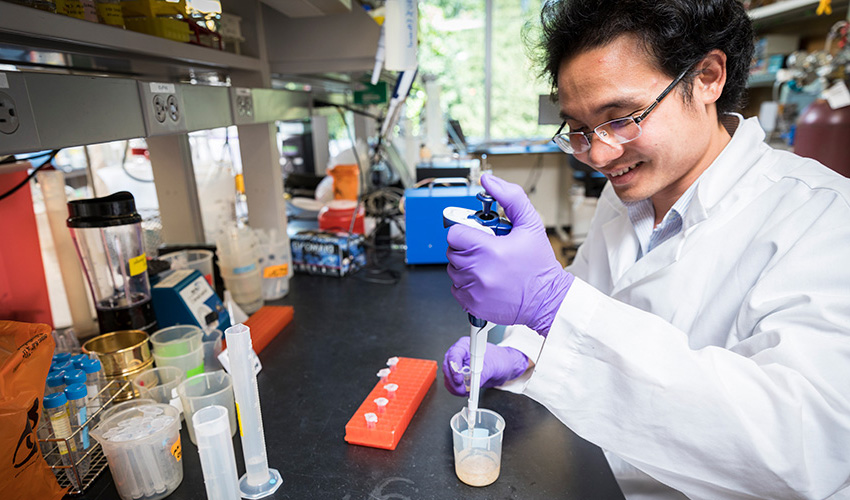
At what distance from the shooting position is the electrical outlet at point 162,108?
0.80 m

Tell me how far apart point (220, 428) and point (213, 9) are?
866mm

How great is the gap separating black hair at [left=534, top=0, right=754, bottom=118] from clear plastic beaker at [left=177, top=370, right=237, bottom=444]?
2.96 feet

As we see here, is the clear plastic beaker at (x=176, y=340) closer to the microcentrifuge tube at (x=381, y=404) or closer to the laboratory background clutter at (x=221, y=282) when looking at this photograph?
the laboratory background clutter at (x=221, y=282)

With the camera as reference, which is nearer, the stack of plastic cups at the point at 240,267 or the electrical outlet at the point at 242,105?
the electrical outlet at the point at 242,105

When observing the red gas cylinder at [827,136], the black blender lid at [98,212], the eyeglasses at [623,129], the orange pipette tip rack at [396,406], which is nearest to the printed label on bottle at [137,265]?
the black blender lid at [98,212]

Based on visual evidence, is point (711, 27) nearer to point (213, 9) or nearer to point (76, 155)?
point (213, 9)

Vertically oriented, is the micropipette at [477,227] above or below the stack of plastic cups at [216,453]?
above

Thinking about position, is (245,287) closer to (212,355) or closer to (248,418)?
(212,355)

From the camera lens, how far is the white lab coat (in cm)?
61

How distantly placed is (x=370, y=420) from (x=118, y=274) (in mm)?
716

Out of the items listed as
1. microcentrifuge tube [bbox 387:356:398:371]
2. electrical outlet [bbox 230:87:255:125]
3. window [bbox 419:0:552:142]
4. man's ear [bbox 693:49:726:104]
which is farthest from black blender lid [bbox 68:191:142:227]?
window [bbox 419:0:552:142]

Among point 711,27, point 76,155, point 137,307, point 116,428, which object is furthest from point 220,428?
point 76,155

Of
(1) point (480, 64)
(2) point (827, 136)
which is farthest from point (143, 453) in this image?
(1) point (480, 64)

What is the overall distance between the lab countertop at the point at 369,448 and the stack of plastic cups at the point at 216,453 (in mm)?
92
